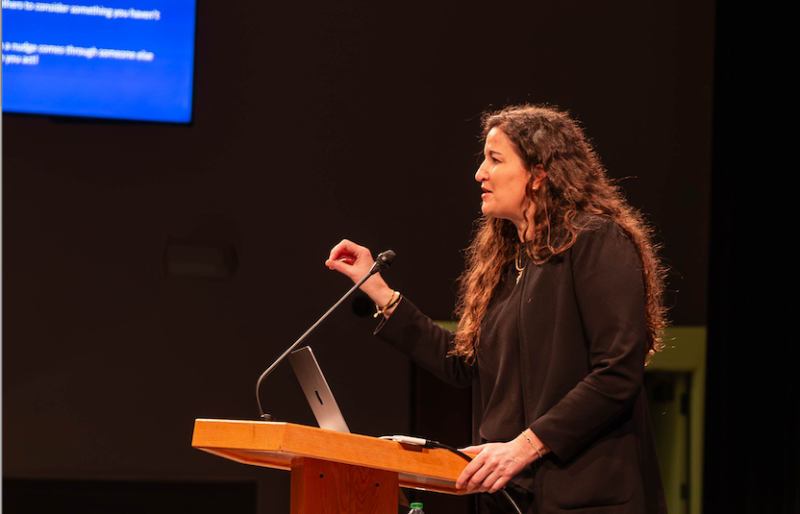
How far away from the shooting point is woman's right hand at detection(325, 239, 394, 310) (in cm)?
175

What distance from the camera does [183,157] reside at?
316 centimetres

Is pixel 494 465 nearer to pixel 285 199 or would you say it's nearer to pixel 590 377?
pixel 590 377

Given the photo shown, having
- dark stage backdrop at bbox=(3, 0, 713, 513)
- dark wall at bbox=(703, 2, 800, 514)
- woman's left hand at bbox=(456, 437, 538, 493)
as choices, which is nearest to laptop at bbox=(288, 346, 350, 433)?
woman's left hand at bbox=(456, 437, 538, 493)

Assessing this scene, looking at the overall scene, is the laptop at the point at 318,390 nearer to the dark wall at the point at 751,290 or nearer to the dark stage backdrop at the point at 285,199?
the dark stage backdrop at the point at 285,199

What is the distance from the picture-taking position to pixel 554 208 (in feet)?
5.20

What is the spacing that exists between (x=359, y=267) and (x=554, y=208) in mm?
482

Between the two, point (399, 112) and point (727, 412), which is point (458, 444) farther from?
point (399, 112)

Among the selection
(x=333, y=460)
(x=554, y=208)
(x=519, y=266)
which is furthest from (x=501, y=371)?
(x=333, y=460)

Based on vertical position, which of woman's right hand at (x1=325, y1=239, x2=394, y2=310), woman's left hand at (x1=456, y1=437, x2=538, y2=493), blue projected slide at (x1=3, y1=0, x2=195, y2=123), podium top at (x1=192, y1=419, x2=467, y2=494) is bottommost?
woman's left hand at (x1=456, y1=437, x2=538, y2=493)

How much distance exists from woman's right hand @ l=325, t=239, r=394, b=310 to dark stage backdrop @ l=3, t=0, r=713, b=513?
1.40 meters

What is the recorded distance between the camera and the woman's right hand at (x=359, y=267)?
1.75m

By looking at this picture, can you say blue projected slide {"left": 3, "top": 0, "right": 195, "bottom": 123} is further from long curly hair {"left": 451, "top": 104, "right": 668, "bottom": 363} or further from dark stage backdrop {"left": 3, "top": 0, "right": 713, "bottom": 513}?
long curly hair {"left": 451, "top": 104, "right": 668, "bottom": 363}

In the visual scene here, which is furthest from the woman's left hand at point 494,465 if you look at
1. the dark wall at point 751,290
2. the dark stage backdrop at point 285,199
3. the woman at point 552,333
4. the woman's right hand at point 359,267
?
the dark wall at point 751,290

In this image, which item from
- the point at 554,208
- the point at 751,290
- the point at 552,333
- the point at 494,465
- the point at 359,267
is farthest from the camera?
the point at 751,290
